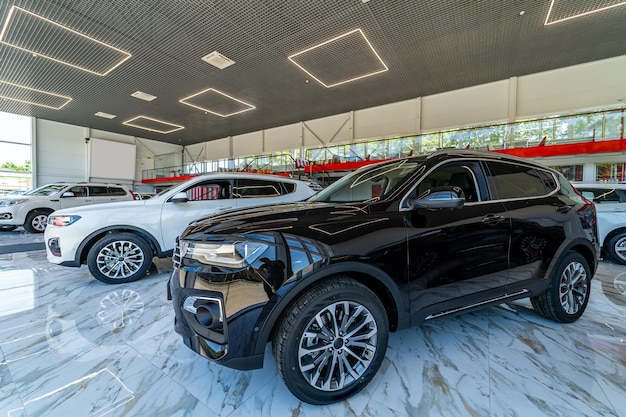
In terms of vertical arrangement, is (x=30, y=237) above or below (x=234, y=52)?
below

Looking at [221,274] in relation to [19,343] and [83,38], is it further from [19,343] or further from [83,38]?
[83,38]

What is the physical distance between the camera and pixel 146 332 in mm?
2260

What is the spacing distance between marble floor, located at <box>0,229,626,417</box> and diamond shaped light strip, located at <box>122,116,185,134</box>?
53.8 ft

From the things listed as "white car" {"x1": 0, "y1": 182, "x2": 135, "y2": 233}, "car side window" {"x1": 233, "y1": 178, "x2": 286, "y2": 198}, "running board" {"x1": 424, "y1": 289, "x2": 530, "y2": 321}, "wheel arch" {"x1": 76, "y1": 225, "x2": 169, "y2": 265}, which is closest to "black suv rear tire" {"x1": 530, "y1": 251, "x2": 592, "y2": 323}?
"running board" {"x1": 424, "y1": 289, "x2": 530, "y2": 321}

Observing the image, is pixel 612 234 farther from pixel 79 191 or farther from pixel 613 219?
pixel 79 191

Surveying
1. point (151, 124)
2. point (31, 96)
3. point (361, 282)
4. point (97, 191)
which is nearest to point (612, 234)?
point (361, 282)

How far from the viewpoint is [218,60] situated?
9.26 meters

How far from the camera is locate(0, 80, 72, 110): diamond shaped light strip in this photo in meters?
11.4

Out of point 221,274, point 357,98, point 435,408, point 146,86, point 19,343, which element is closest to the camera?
point 221,274

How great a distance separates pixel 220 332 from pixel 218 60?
33.5 feet

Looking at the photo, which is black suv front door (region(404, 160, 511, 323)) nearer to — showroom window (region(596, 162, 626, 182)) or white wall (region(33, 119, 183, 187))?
showroom window (region(596, 162, 626, 182))

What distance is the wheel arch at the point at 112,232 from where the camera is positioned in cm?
339

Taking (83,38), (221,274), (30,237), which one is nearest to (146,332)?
(221,274)

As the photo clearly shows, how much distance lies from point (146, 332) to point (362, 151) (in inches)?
507
